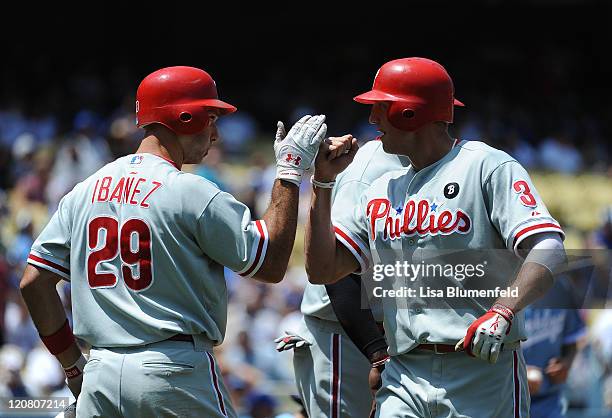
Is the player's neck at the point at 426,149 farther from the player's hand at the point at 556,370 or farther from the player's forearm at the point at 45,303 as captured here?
the player's hand at the point at 556,370

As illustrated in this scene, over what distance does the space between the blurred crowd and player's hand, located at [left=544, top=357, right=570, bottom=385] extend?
144 centimetres

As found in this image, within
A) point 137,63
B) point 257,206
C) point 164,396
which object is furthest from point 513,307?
point 137,63

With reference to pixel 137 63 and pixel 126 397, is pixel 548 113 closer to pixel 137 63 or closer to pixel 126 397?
pixel 137 63

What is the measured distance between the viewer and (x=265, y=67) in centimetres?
A: 2333

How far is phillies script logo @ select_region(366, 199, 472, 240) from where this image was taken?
4.33 meters

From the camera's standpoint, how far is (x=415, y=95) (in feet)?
14.6

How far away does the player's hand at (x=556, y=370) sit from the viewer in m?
6.16

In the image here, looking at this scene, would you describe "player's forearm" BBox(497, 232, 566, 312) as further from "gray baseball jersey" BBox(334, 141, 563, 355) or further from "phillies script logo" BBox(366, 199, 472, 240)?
"phillies script logo" BBox(366, 199, 472, 240)

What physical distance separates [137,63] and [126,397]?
1883cm

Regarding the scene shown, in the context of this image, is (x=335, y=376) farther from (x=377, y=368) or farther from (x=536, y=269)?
(x=536, y=269)

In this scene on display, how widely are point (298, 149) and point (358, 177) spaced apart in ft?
2.38

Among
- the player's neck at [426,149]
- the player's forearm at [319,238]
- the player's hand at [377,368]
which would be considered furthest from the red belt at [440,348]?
the player's neck at [426,149]

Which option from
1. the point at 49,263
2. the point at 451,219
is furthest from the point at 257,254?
the point at 49,263

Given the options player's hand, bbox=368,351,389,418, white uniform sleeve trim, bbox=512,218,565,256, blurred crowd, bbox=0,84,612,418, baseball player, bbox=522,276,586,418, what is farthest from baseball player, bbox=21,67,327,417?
baseball player, bbox=522,276,586,418
